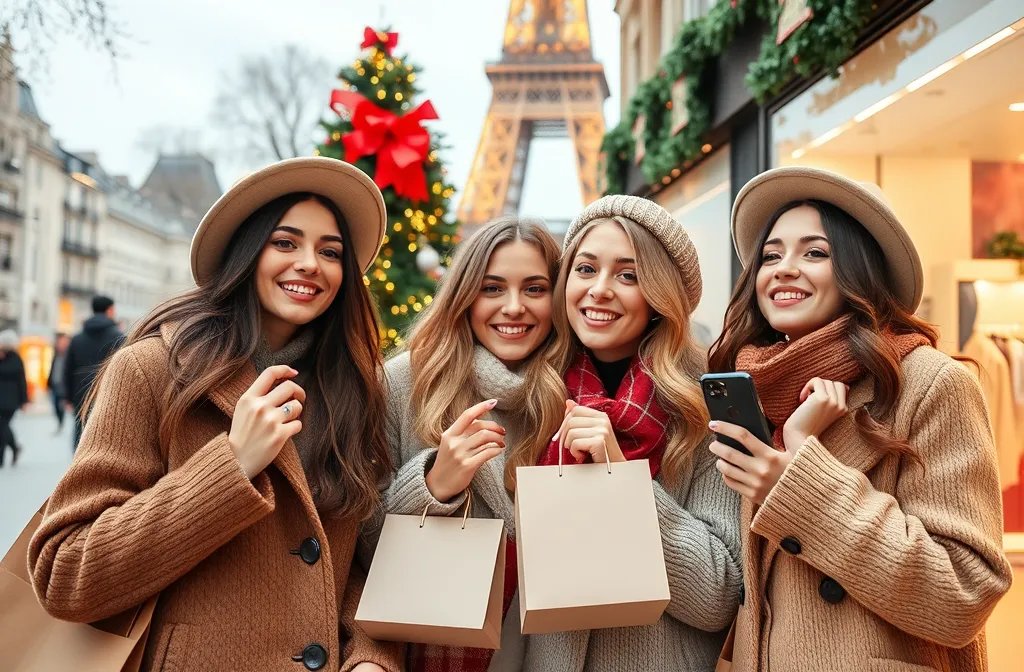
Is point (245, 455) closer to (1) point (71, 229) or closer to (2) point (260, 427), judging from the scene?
(2) point (260, 427)

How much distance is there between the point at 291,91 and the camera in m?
10.8

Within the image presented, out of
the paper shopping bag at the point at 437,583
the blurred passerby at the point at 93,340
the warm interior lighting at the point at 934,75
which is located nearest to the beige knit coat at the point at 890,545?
the paper shopping bag at the point at 437,583

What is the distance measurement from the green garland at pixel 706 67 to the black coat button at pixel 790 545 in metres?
2.61

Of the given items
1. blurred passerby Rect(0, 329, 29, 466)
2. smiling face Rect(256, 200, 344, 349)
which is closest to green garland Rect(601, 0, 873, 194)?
smiling face Rect(256, 200, 344, 349)

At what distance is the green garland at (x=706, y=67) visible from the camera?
3383 mm

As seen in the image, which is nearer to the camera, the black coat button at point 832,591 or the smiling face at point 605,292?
the black coat button at point 832,591

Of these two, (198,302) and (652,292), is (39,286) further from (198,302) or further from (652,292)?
(652,292)

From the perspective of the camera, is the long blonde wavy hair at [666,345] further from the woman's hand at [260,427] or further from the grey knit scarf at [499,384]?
the woman's hand at [260,427]

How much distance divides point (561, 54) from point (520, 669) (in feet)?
61.7

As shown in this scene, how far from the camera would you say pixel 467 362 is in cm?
207

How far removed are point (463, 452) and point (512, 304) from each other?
1.71 ft

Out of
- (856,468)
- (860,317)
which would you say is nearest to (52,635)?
(856,468)

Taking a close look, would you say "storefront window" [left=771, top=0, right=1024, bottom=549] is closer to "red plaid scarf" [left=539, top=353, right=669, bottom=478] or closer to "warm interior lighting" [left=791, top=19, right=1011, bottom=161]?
"warm interior lighting" [left=791, top=19, right=1011, bottom=161]

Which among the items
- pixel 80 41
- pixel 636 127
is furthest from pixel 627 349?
pixel 636 127
